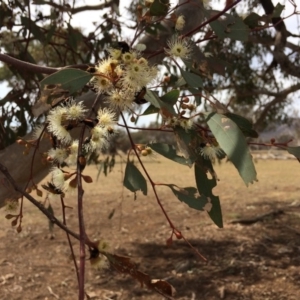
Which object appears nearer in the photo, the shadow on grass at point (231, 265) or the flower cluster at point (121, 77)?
the flower cluster at point (121, 77)

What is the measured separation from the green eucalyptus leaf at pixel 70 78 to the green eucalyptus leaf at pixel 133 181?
0.73 ft

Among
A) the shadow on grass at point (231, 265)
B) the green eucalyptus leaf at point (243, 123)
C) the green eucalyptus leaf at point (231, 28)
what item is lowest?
the shadow on grass at point (231, 265)

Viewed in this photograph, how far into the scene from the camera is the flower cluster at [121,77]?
2.76 feet

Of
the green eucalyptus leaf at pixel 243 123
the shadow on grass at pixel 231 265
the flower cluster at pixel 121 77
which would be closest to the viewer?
the flower cluster at pixel 121 77

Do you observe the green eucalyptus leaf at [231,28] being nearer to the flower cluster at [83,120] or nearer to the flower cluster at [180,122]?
the flower cluster at [180,122]

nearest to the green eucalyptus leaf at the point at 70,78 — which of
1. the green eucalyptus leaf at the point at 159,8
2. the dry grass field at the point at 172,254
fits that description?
the green eucalyptus leaf at the point at 159,8

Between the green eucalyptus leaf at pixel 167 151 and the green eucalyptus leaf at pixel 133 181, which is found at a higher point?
the green eucalyptus leaf at pixel 167 151

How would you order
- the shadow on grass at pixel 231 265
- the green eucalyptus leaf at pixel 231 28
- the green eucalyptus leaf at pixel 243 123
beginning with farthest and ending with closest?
the shadow on grass at pixel 231 265, the green eucalyptus leaf at pixel 231 28, the green eucalyptus leaf at pixel 243 123

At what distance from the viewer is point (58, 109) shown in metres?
0.90

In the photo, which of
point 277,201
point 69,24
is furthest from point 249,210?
point 69,24

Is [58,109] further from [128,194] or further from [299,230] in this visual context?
[128,194]

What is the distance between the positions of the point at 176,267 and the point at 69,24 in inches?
64.5

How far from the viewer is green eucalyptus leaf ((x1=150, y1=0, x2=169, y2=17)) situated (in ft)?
3.61

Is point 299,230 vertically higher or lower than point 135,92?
lower
